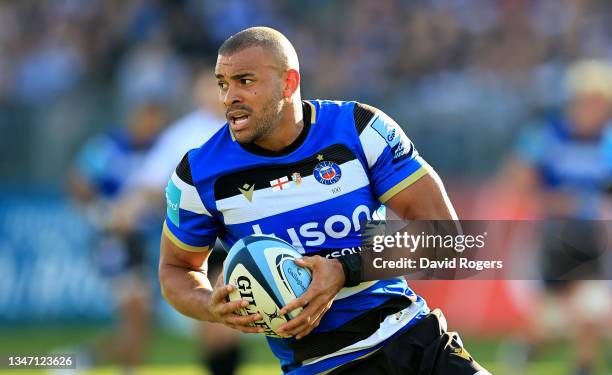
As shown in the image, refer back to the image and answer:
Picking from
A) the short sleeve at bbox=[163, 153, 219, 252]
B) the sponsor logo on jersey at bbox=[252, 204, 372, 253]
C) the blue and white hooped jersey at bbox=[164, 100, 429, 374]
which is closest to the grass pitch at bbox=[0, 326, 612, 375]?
the short sleeve at bbox=[163, 153, 219, 252]

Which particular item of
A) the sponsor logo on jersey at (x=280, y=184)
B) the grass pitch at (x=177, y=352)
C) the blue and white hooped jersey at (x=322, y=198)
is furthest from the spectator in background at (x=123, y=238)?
the sponsor logo on jersey at (x=280, y=184)

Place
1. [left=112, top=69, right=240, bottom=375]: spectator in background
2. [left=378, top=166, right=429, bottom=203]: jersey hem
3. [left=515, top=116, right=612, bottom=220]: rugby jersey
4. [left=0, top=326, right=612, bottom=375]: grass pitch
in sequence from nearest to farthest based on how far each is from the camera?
[left=378, top=166, right=429, bottom=203]: jersey hem
[left=112, top=69, right=240, bottom=375]: spectator in background
[left=515, top=116, right=612, bottom=220]: rugby jersey
[left=0, top=326, right=612, bottom=375]: grass pitch

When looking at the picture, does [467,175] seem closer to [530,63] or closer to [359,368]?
[530,63]

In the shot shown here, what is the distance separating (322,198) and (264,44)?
732 millimetres

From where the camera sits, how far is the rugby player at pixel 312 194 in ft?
17.3

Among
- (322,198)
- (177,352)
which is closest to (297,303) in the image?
(322,198)

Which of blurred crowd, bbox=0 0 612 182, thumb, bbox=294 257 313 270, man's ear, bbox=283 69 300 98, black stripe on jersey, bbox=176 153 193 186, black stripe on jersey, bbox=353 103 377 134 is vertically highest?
blurred crowd, bbox=0 0 612 182

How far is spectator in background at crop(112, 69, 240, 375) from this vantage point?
391 inches

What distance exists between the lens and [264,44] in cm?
527

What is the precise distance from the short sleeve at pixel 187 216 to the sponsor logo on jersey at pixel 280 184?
0.33 m

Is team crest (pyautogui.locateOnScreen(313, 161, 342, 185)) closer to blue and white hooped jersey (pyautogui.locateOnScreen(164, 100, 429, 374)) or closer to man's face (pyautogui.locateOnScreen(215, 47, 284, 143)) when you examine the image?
blue and white hooped jersey (pyautogui.locateOnScreen(164, 100, 429, 374))

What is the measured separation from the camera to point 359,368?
5.31m

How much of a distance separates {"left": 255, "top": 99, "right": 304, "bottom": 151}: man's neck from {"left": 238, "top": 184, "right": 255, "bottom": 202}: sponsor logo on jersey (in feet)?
0.63

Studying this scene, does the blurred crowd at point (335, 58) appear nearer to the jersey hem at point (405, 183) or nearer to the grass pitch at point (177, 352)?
the grass pitch at point (177, 352)
